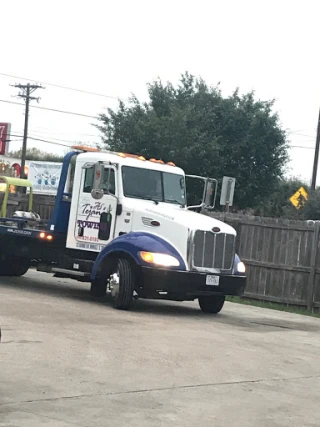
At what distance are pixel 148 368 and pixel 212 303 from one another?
653cm

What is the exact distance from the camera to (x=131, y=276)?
1476 cm

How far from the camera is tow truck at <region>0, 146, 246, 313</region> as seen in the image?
14.8m

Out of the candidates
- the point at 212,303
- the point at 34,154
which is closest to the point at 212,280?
the point at 212,303

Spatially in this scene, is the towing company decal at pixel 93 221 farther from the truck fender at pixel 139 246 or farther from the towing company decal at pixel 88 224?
the truck fender at pixel 139 246

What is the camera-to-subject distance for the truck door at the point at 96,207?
15875mm

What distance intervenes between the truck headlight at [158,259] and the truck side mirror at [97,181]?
1.77 meters

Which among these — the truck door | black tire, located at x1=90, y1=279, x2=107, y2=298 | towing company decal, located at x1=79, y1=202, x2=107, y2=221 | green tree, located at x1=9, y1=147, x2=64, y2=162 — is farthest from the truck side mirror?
green tree, located at x1=9, y1=147, x2=64, y2=162

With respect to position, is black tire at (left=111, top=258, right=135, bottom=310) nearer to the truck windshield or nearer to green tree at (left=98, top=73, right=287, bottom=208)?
the truck windshield

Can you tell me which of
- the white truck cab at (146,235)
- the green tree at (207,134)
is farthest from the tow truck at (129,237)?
the green tree at (207,134)

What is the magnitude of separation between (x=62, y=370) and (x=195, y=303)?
30.5ft

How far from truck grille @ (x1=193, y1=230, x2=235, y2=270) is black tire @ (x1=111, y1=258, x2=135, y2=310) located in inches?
42.4

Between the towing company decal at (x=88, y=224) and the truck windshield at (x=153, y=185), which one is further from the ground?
the truck windshield at (x=153, y=185)

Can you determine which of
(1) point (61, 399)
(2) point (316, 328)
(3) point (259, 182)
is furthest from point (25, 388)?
(3) point (259, 182)

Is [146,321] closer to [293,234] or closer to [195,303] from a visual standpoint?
[195,303]
